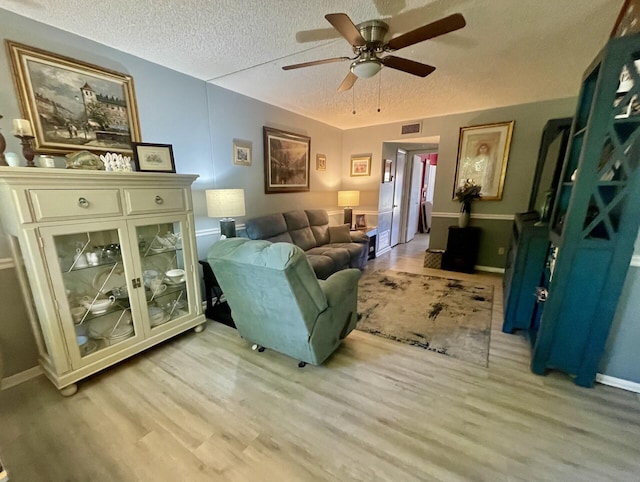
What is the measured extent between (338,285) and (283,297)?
0.45 m

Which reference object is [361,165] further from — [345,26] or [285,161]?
[345,26]

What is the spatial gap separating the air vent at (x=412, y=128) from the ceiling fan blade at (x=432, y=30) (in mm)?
2959

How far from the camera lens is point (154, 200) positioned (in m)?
2.01

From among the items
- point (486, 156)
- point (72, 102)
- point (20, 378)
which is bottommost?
point (20, 378)

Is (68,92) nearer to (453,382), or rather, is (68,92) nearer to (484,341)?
(453,382)

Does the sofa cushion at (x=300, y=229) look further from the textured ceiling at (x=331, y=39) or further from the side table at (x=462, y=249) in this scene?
the side table at (x=462, y=249)

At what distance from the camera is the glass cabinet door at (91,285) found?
5.41ft

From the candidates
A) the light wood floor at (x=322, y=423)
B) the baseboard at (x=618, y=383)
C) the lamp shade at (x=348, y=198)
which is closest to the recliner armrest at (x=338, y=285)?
the light wood floor at (x=322, y=423)

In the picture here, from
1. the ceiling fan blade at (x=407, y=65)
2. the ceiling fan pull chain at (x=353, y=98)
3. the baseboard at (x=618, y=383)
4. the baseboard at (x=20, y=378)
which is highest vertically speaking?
the ceiling fan pull chain at (x=353, y=98)

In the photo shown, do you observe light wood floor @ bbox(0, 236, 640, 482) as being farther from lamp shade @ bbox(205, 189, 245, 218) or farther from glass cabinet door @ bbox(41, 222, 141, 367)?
lamp shade @ bbox(205, 189, 245, 218)

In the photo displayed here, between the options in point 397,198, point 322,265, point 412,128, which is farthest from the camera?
point 397,198

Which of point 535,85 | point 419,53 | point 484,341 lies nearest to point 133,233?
point 419,53

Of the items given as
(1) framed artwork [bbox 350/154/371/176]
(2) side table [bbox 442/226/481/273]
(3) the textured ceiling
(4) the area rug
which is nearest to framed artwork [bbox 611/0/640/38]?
(3) the textured ceiling

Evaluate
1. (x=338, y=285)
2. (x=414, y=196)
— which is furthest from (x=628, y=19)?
(x=414, y=196)
